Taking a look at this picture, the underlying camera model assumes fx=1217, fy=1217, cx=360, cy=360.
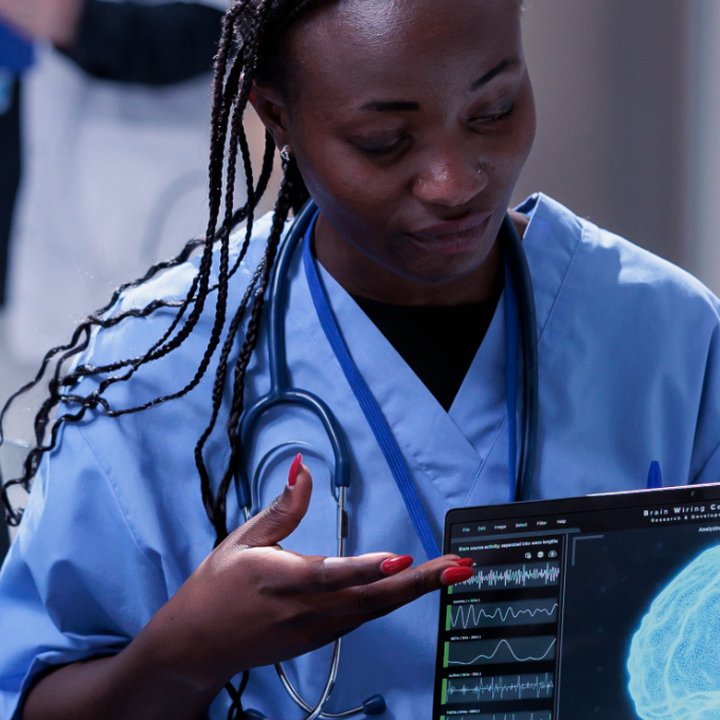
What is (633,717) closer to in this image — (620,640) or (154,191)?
(620,640)

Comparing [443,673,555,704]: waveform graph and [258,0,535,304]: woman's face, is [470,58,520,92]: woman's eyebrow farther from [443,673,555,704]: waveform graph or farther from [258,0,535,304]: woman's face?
[443,673,555,704]: waveform graph

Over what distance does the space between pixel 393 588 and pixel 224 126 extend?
40 cm

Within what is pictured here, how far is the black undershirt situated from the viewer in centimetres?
94

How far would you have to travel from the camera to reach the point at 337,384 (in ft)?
2.99

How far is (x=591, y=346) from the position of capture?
94 cm

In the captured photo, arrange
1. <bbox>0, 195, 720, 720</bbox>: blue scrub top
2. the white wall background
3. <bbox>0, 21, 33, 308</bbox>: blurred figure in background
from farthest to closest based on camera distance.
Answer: the white wall background
<bbox>0, 21, 33, 308</bbox>: blurred figure in background
<bbox>0, 195, 720, 720</bbox>: blue scrub top

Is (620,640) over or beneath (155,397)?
beneath

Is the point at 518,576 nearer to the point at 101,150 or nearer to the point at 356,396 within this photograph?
the point at 356,396

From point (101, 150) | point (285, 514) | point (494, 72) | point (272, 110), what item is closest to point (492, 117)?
point (494, 72)

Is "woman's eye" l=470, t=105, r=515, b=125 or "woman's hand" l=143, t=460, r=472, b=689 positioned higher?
"woman's eye" l=470, t=105, r=515, b=125

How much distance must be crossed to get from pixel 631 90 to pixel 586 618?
37.5 inches

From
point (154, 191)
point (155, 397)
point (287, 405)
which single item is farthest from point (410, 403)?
point (154, 191)

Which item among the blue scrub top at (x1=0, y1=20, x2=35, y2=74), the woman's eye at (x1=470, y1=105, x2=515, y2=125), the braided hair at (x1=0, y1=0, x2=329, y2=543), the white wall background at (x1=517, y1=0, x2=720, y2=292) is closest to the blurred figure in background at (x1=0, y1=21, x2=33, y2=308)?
the blue scrub top at (x1=0, y1=20, x2=35, y2=74)

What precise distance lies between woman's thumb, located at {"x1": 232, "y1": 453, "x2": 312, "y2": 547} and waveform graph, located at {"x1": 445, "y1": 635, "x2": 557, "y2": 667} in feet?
0.42
